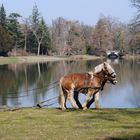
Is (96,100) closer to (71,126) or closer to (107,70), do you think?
(107,70)

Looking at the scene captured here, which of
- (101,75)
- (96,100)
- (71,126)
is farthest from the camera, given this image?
(96,100)

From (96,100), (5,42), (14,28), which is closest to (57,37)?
(14,28)

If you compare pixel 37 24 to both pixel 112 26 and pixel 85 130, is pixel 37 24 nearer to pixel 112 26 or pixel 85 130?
pixel 112 26

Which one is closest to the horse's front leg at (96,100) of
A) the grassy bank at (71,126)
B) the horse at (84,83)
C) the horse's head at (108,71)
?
the horse at (84,83)

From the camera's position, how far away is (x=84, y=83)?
14594 millimetres

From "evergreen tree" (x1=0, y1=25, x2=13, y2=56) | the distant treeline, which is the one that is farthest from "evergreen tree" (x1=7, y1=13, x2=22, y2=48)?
"evergreen tree" (x1=0, y1=25, x2=13, y2=56)

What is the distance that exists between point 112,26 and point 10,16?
134 ft

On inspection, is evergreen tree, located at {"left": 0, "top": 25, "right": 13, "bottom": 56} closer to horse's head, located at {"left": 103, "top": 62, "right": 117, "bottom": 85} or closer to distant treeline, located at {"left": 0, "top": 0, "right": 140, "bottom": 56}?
distant treeline, located at {"left": 0, "top": 0, "right": 140, "bottom": 56}

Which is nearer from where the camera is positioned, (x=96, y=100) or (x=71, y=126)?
(x=71, y=126)

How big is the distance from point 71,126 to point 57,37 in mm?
113118

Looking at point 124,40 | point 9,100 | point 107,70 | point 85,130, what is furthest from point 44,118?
point 124,40

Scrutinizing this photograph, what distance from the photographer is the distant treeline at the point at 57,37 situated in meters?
108

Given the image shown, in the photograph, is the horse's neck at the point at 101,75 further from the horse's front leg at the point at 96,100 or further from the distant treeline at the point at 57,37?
the distant treeline at the point at 57,37

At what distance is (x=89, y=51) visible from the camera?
5108 inches
